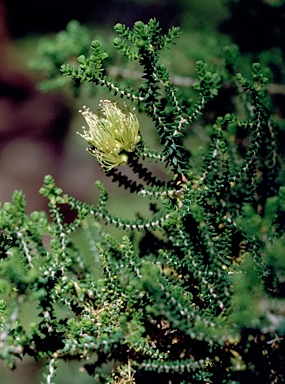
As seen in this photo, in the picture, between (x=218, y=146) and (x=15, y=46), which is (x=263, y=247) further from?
(x=15, y=46)

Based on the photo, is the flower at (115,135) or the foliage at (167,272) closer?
the foliage at (167,272)

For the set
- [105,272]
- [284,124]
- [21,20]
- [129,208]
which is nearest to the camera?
[105,272]

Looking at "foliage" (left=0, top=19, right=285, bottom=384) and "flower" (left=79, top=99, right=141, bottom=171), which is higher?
"flower" (left=79, top=99, right=141, bottom=171)

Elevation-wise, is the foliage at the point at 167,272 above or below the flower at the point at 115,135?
below

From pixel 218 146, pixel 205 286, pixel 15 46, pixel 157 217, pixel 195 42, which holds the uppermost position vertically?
pixel 15 46

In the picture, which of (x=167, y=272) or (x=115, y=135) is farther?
(x=167, y=272)

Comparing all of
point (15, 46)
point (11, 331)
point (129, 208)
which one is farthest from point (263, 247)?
point (15, 46)

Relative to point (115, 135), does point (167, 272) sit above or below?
below

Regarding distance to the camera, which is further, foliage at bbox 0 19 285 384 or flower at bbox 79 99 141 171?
flower at bbox 79 99 141 171
